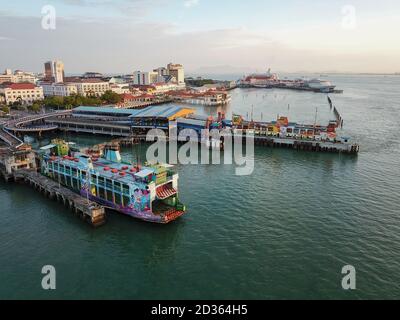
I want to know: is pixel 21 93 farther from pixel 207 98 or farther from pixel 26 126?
pixel 207 98

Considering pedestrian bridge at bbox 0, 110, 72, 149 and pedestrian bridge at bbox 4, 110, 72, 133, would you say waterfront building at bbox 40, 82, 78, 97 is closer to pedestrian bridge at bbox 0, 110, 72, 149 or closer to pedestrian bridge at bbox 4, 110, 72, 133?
pedestrian bridge at bbox 0, 110, 72, 149

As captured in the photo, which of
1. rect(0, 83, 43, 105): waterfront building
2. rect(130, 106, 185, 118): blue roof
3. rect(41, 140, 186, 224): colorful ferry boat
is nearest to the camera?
rect(41, 140, 186, 224): colorful ferry boat

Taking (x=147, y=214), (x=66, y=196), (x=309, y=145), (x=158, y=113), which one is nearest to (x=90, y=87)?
(x=158, y=113)

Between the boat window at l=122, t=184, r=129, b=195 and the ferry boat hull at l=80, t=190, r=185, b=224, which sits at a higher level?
the boat window at l=122, t=184, r=129, b=195

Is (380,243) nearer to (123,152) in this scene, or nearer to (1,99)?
(123,152)

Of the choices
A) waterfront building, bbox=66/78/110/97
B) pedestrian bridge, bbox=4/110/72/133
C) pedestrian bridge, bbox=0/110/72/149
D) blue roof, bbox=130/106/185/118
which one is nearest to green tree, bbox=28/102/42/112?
pedestrian bridge, bbox=0/110/72/149
